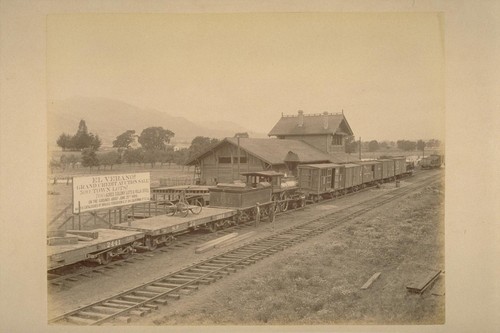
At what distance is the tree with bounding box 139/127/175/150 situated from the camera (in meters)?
6.52

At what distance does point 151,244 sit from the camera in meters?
7.24

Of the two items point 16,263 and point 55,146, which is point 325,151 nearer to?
point 55,146

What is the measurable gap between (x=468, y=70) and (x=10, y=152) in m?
7.36

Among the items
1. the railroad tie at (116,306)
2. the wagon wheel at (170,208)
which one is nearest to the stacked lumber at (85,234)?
the railroad tie at (116,306)

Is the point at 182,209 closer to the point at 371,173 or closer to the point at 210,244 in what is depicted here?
the point at 210,244

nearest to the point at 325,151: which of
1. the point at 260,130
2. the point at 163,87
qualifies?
the point at 260,130

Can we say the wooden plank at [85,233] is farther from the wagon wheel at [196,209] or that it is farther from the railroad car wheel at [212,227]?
the railroad car wheel at [212,227]

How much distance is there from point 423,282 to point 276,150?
3310 mm

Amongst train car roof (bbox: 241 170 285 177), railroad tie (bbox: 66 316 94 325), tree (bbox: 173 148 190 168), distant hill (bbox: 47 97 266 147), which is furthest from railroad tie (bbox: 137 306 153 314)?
train car roof (bbox: 241 170 285 177)

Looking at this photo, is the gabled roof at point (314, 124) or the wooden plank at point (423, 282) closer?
the wooden plank at point (423, 282)

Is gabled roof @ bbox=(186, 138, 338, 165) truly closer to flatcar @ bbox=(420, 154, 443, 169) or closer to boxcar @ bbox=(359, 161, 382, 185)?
flatcar @ bbox=(420, 154, 443, 169)

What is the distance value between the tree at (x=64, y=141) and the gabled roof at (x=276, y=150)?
194 cm

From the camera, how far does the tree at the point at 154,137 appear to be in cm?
652

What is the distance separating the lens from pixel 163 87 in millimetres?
6676
